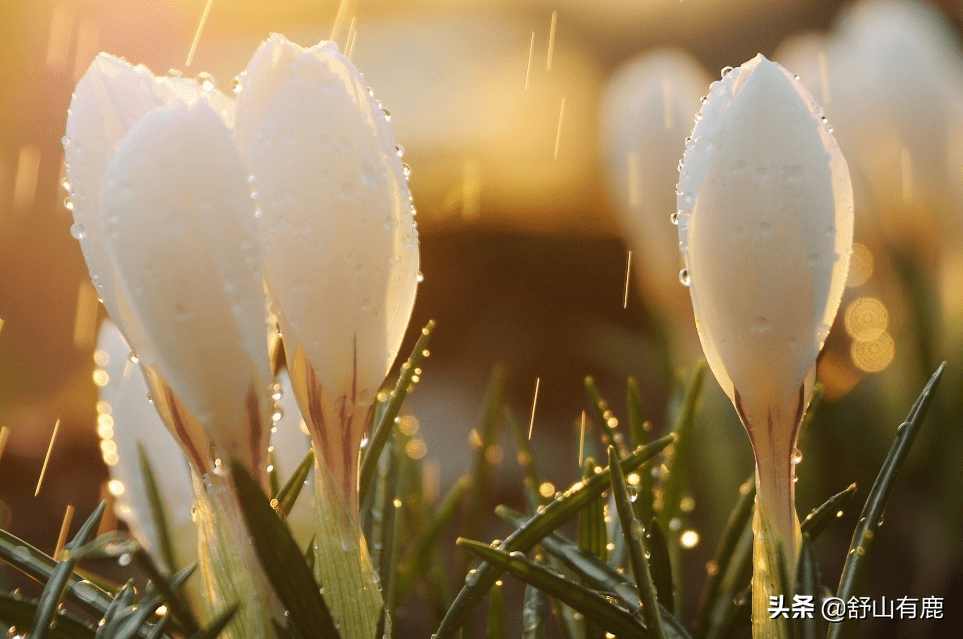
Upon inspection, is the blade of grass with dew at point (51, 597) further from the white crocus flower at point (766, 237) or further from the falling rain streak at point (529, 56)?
the falling rain streak at point (529, 56)

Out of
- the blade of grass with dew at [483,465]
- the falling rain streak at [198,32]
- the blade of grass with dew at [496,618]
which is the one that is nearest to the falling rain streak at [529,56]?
the falling rain streak at [198,32]

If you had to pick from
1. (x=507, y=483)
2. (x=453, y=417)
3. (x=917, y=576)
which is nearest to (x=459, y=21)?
(x=453, y=417)

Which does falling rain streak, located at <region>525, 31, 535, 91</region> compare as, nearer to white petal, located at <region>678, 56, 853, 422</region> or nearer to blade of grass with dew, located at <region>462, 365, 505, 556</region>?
blade of grass with dew, located at <region>462, 365, 505, 556</region>

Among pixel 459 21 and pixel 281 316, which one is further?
pixel 459 21

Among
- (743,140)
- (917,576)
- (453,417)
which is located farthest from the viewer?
(453,417)

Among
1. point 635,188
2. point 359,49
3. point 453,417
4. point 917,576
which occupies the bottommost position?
point 917,576

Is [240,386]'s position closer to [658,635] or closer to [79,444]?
[658,635]

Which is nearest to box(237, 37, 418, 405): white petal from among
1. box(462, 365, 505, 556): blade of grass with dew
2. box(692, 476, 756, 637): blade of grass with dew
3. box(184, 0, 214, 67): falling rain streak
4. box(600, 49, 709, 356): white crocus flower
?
A: box(692, 476, 756, 637): blade of grass with dew
